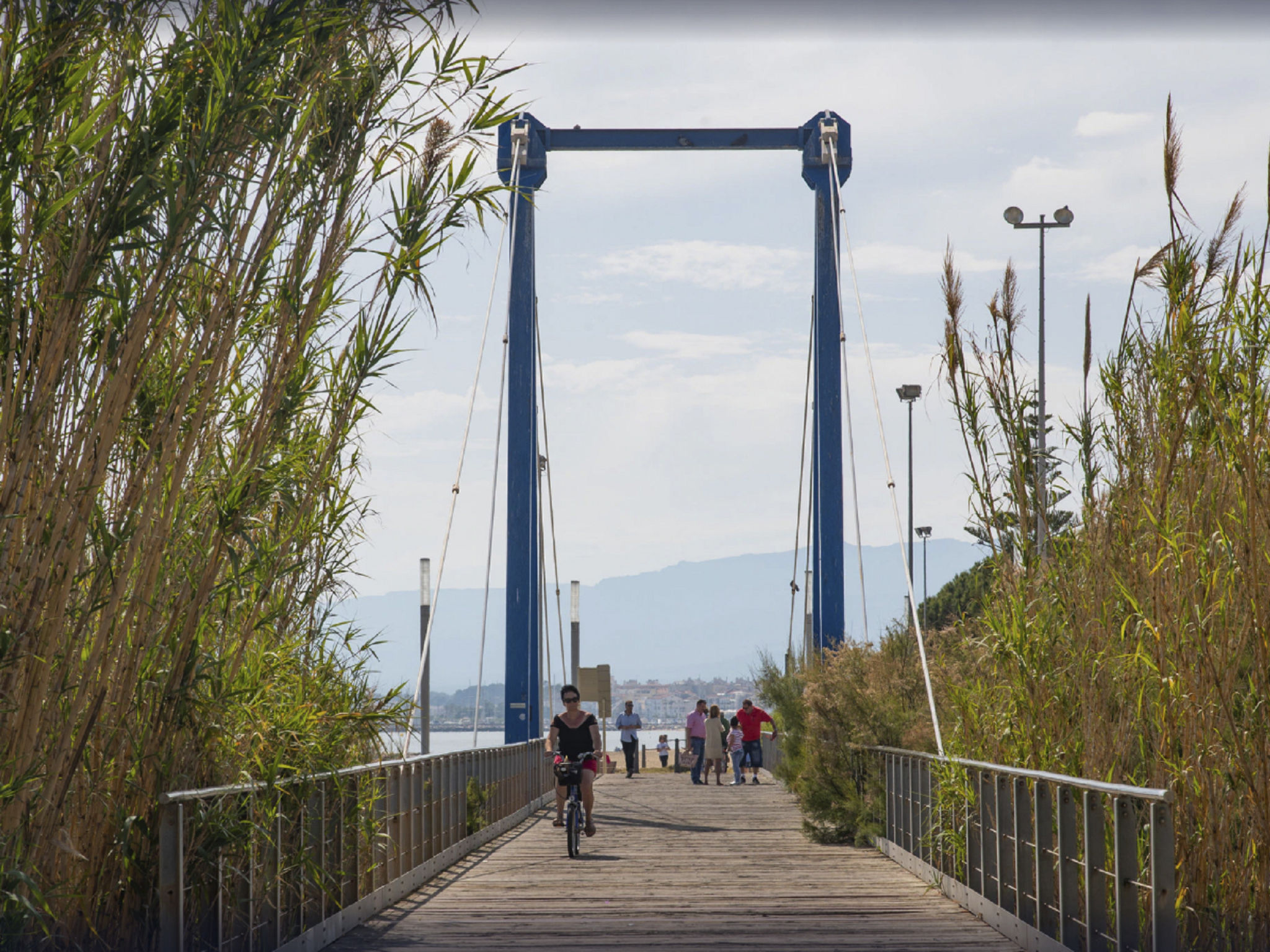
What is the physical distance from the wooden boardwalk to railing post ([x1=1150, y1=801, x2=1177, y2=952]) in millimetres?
1781

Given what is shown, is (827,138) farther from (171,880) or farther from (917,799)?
(171,880)

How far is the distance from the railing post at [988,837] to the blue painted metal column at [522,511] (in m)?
10.9

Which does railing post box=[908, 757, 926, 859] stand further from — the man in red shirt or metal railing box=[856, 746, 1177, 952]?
the man in red shirt

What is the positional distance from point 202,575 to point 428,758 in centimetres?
453

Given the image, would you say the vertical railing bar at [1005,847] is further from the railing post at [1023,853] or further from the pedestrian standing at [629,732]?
the pedestrian standing at [629,732]

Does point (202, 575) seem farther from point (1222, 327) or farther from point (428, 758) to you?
point (428, 758)

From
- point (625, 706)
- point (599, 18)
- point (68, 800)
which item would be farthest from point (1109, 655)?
point (625, 706)

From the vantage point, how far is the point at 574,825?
37.1 ft

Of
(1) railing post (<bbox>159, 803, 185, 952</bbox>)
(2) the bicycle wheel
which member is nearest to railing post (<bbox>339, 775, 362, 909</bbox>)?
(1) railing post (<bbox>159, 803, 185, 952</bbox>)

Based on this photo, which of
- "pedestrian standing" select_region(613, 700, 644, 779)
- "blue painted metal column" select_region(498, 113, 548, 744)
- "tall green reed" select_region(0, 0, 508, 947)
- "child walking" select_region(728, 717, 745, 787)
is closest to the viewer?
"tall green reed" select_region(0, 0, 508, 947)

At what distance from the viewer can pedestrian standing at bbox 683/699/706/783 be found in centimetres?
2438

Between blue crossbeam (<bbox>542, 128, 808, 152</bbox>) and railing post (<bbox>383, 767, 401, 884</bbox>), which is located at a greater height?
blue crossbeam (<bbox>542, 128, 808, 152</bbox>)

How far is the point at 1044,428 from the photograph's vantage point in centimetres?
830

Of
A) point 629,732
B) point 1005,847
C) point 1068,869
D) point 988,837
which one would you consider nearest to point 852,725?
point 988,837
